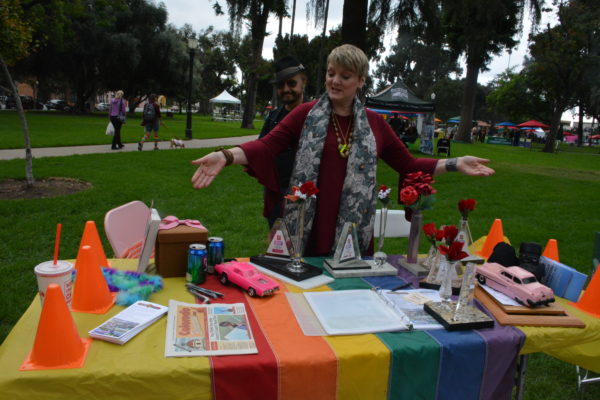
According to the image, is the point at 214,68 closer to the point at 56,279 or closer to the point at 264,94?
the point at 264,94

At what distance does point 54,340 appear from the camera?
1.34 m

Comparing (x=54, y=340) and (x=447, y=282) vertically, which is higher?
(x=447, y=282)

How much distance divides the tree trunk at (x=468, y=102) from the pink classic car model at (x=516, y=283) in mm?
28491

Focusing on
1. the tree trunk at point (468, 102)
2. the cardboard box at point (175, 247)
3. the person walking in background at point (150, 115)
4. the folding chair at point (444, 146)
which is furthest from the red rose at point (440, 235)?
the tree trunk at point (468, 102)

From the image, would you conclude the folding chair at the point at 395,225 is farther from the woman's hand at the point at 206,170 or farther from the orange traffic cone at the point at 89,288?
the orange traffic cone at the point at 89,288

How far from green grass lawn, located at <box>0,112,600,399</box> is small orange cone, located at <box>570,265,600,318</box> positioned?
46.2 inches

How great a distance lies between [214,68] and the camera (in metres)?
60.5

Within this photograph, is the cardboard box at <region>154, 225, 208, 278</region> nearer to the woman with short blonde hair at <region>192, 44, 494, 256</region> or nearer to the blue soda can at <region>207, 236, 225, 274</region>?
the blue soda can at <region>207, 236, 225, 274</region>

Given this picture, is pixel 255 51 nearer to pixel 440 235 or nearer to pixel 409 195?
pixel 409 195

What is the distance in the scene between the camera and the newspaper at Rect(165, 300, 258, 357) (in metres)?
1.47

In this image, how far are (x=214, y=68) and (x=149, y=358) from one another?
63376mm

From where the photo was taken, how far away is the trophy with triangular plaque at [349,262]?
224 centimetres

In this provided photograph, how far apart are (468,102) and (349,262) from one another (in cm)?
3045

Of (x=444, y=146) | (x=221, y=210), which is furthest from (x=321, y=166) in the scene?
(x=444, y=146)
